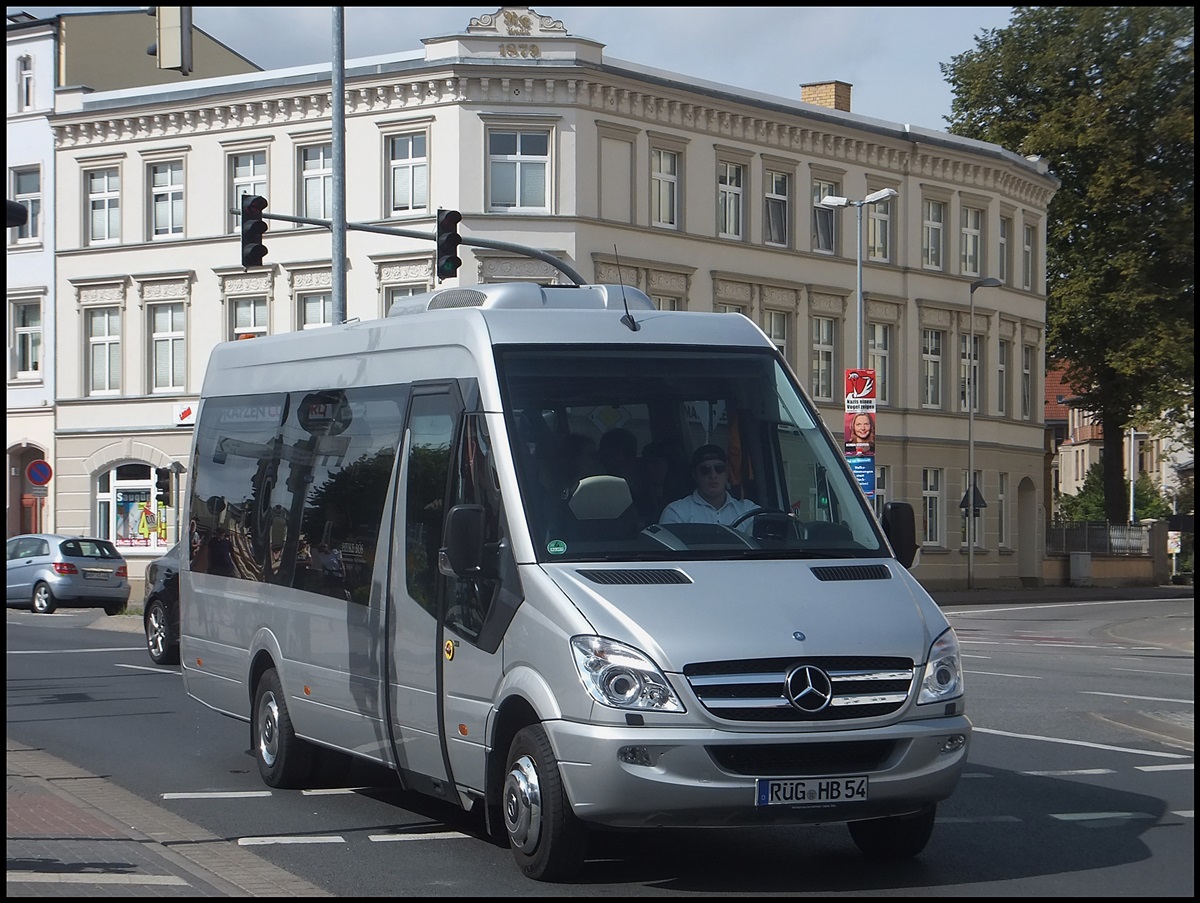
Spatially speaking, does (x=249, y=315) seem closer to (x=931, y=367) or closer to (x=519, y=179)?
(x=519, y=179)

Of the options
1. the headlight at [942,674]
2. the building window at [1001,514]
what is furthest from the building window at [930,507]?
the headlight at [942,674]

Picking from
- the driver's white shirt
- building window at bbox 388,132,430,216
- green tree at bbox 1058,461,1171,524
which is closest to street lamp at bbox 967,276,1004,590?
building window at bbox 388,132,430,216

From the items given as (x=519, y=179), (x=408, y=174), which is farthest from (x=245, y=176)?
(x=519, y=179)

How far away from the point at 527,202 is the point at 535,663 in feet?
116

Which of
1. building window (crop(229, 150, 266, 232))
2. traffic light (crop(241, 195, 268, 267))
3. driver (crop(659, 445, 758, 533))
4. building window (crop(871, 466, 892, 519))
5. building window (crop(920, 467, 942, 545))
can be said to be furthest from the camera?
building window (crop(920, 467, 942, 545))

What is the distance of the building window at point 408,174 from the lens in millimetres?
42625

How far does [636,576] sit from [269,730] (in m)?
4.22

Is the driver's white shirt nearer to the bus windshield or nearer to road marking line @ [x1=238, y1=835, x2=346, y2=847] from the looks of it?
the bus windshield

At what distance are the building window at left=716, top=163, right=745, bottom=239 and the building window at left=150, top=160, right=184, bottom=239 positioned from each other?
13984 millimetres

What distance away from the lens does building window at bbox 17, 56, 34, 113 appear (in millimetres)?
49156

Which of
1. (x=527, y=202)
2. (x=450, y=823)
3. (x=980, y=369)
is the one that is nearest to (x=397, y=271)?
(x=527, y=202)

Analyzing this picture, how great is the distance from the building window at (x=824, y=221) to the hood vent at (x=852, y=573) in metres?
41.2

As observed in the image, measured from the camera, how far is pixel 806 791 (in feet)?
24.7

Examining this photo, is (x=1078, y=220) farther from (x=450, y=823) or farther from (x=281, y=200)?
(x=450, y=823)
